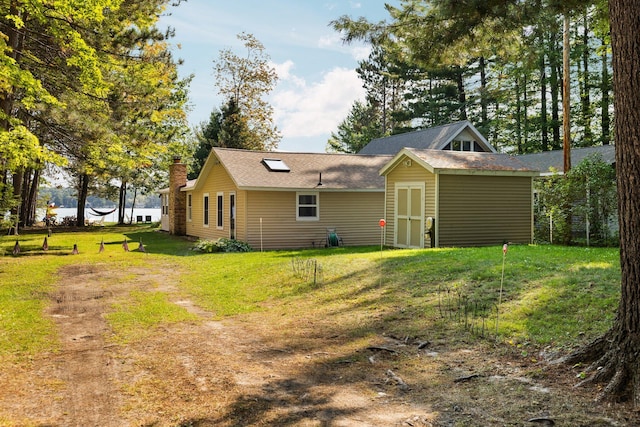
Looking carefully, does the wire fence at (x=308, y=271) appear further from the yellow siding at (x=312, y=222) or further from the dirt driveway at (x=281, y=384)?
the yellow siding at (x=312, y=222)

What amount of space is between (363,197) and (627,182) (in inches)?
660

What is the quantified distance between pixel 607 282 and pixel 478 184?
30.0ft

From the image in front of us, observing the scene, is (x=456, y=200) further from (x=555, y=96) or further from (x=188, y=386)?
(x=555, y=96)

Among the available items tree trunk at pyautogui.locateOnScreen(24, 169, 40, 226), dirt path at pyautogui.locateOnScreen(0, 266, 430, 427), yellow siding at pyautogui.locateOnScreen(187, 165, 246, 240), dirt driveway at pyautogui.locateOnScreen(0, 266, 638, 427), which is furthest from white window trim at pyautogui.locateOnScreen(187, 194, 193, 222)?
dirt driveway at pyautogui.locateOnScreen(0, 266, 638, 427)

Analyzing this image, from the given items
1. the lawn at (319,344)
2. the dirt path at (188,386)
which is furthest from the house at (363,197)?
the dirt path at (188,386)

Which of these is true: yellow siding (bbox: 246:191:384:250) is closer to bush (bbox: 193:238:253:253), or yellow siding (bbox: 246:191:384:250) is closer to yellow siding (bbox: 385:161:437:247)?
bush (bbox: 193:238:253:253)

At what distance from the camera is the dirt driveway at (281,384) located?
4.30 meters

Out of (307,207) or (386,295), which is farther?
(307,207)

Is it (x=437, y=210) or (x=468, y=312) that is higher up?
(x=437, y=210)

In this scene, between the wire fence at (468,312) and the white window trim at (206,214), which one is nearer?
the wire fence at (468,312)

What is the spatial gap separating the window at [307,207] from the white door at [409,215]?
422cm

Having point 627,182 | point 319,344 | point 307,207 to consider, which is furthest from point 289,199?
point 627,182

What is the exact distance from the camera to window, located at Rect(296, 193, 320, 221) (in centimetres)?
2069

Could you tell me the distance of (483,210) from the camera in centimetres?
1681
